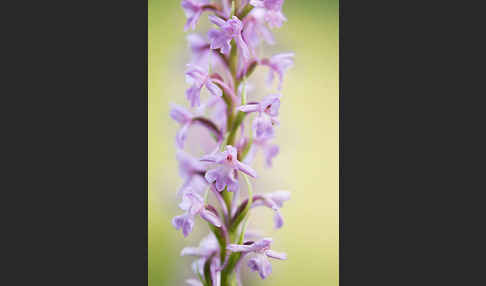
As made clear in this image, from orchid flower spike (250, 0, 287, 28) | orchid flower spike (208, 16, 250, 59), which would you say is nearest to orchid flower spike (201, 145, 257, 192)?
orchid flower spike (208, 16, 250, 59)

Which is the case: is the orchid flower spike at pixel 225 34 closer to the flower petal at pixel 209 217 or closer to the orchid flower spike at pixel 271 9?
the orchid flower spike at pixel 271 9

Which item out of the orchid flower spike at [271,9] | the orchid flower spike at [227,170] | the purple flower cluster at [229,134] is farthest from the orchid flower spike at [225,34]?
the orchid flower spike at [227,170]

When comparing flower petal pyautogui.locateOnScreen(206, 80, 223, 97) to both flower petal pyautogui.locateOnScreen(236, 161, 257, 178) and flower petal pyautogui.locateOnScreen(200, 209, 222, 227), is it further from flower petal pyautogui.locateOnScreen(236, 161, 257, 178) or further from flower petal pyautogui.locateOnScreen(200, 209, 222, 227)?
flower petal pyautogui.locateOnScreen(200, 209, 222, 227)

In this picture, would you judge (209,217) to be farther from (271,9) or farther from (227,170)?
(271,9)

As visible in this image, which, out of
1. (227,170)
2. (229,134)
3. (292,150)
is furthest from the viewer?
(292,150)

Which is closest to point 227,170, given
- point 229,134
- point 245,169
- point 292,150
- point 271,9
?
point 245,169

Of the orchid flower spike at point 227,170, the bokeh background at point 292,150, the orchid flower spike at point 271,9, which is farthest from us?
the bokeh background at point 292,150
